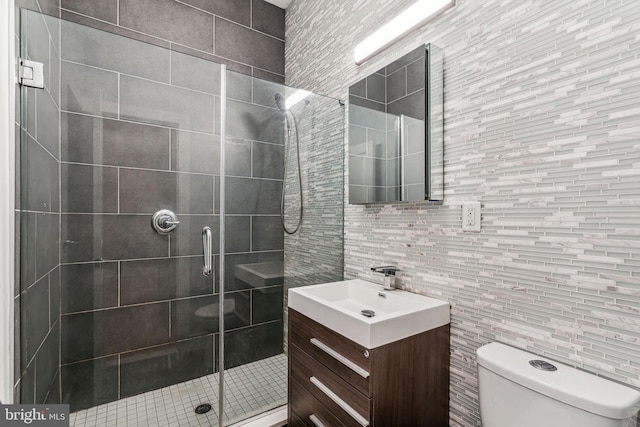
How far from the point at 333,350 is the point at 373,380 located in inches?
8.7

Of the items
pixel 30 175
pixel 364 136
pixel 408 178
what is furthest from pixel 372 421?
pixel 30 175

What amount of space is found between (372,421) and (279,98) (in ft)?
5.35

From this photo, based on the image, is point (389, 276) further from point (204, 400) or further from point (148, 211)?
point (148, 211)

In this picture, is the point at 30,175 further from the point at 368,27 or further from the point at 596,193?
the point at 596,193

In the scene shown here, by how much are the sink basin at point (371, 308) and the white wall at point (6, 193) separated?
1.04 metres

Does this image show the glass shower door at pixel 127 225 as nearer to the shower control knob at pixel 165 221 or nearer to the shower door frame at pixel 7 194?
the shower control knob at pixel 165 221

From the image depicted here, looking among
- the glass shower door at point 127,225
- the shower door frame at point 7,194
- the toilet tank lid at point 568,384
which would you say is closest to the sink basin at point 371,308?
the toilet tank lid at point 568,384

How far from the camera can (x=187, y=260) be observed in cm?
165

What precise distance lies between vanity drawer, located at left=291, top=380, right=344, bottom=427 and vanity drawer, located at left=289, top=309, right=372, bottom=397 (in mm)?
197

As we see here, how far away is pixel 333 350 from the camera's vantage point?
1.24 m

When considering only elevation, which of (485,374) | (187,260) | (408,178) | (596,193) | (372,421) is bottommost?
(372,421)

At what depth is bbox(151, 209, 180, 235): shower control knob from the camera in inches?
64.0

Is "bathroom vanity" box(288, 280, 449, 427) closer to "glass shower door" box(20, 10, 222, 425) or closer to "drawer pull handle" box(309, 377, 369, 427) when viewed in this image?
"drawer pull handle" box(309, 377, 369, 427)

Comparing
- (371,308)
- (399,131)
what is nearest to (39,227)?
(371,308)
